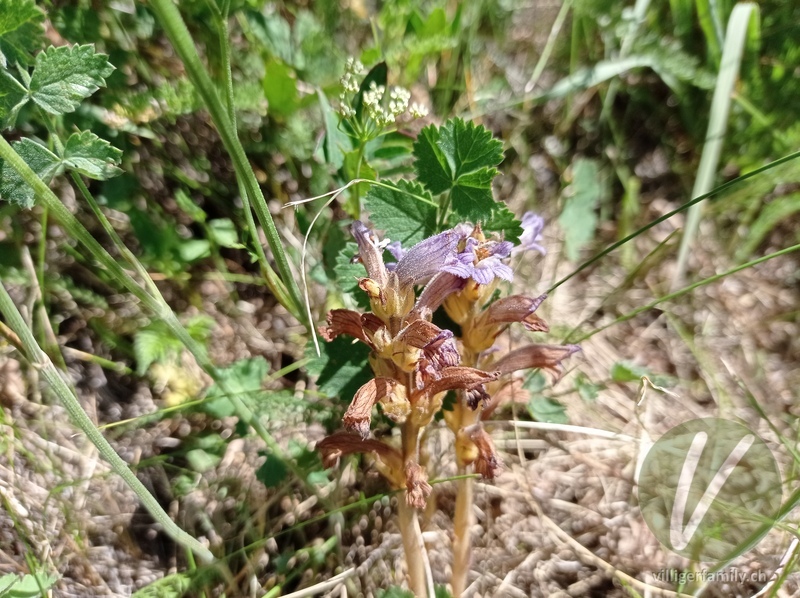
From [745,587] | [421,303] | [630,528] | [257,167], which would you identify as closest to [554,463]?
[630,528]

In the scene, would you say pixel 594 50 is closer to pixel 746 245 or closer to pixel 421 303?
pixel 746 245

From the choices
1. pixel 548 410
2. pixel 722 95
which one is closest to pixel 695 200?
pixel 548 410

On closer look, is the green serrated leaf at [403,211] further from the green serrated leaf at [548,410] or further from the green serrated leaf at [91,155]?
the green serrated leaf at [548,410]

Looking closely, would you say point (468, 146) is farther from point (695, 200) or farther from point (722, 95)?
point (722, 95)
